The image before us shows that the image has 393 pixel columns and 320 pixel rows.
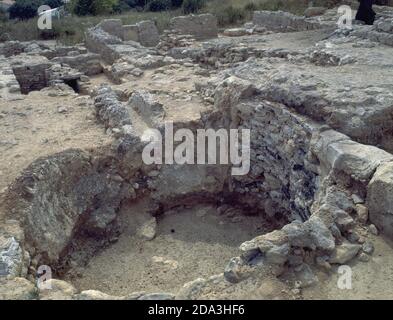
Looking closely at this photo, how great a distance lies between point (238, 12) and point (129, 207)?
44.2 ft

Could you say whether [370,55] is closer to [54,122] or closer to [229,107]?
[229,107]

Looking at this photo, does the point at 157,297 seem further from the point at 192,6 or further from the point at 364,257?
the point at 192,6

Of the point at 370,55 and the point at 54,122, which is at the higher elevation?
the point at 370,55

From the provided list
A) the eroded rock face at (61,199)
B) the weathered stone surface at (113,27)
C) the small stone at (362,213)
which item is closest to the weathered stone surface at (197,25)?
the weathered stone surface at (113,27)

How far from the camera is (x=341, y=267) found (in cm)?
402

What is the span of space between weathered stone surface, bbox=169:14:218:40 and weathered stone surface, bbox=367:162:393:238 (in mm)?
11447

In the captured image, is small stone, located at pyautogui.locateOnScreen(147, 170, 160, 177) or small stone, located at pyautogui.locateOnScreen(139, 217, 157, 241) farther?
small stone, located at pyautogui.locateOnScreen(147, 170, 160, 177)

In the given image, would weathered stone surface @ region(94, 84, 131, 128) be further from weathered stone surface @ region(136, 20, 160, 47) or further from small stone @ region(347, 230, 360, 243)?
weathered stone surface @ region(136, 20, 160, 47)

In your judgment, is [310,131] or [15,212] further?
[310,131]

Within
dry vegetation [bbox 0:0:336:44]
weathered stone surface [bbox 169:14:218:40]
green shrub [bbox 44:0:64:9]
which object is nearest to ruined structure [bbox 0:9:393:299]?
weathered stone surface [bbox 169:14:218:40]

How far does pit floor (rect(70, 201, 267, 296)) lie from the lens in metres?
5.77

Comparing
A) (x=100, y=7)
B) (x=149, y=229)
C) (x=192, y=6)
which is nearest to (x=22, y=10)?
(x=100, y=7)

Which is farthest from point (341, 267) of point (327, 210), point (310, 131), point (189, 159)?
point (189, 159)

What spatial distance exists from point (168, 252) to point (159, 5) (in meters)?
20.5
